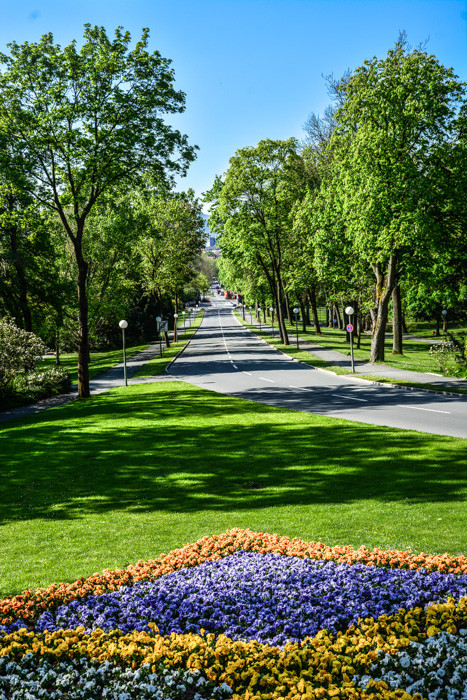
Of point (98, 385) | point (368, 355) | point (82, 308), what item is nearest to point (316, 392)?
point (82, 308)

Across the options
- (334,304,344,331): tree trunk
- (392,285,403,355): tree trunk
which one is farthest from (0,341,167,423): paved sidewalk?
(334,304,344,331): tree trunk

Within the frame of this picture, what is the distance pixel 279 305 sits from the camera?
4731 centimetres

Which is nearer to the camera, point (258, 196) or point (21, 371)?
point (21, 371)

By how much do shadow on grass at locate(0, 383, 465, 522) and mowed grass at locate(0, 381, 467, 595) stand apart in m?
0.04

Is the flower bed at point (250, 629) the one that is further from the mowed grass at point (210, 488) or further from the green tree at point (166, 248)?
the green tree at point (166, 248)

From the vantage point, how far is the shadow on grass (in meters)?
9.88

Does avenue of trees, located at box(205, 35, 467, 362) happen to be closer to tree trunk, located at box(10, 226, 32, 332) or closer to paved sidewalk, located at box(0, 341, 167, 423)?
paved sidewalk, located at box(0, 341, 167, 423)

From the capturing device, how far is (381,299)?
3106cm

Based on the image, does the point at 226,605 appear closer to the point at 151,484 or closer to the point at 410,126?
the point at 151,484

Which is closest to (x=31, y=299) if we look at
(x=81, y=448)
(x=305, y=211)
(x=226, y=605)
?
(x=305, y=211)

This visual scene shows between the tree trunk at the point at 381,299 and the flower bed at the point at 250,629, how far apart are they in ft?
81.5

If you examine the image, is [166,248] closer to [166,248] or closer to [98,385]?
[166,248]

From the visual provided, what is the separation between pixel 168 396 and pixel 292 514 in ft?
50.1

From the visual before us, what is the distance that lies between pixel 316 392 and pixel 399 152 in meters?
13.1
